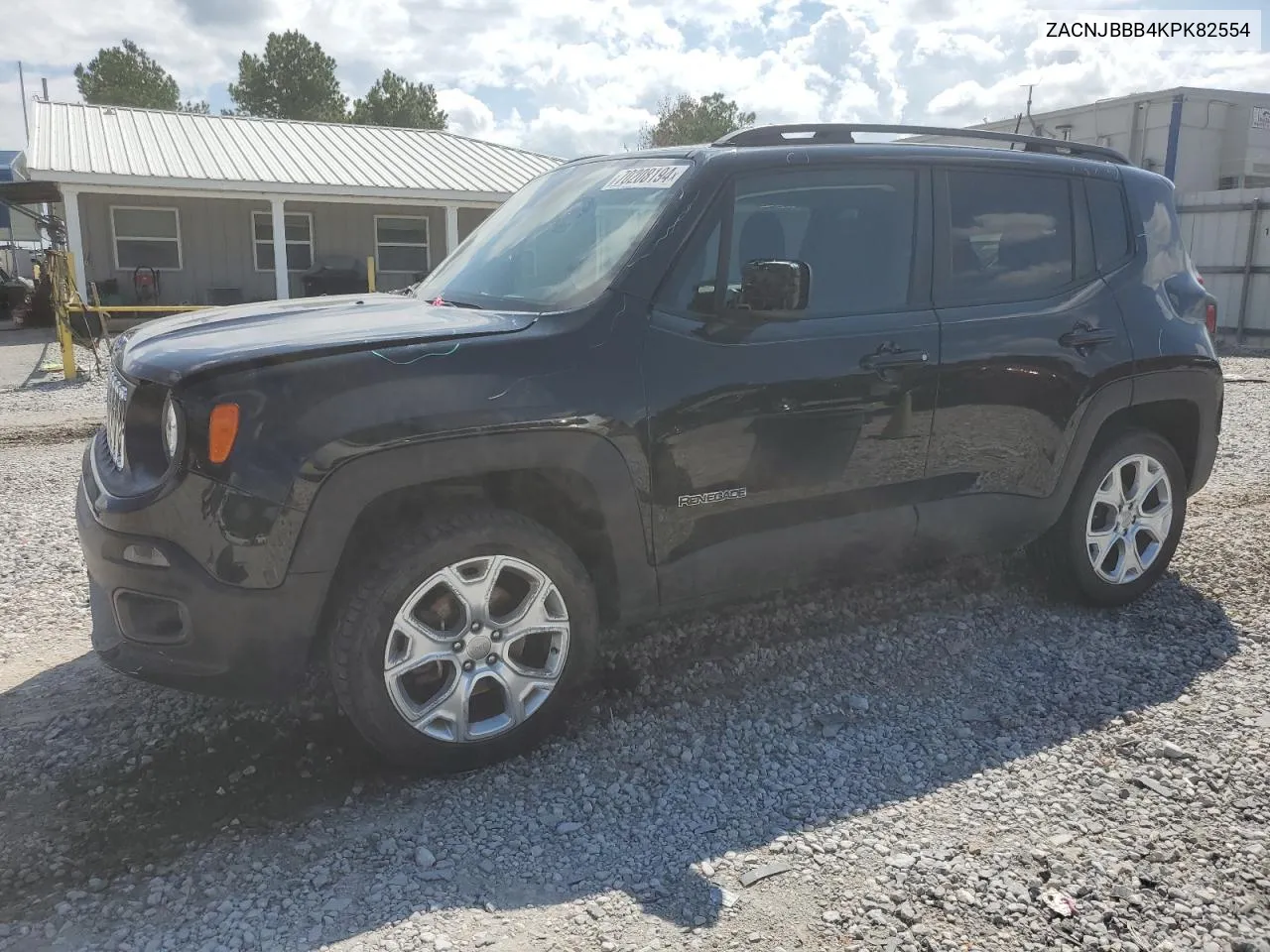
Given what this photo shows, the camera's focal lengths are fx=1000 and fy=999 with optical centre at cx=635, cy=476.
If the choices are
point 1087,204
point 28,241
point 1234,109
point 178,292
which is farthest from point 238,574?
point 28,241

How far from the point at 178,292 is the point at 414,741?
2016 centimetres

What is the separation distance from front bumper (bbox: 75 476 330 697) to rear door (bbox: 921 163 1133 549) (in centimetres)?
239

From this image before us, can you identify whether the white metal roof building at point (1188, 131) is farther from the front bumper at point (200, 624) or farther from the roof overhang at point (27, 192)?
the front bumper at point (200, 624)

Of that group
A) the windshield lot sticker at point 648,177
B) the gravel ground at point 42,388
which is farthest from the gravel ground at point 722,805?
the gravel ground at point 42,388

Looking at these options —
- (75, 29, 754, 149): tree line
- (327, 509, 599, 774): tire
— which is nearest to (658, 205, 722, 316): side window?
(327, 509, 599, 774): tire

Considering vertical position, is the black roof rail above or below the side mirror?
above

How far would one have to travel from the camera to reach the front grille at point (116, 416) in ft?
10.4

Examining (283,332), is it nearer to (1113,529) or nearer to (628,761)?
(628,761)

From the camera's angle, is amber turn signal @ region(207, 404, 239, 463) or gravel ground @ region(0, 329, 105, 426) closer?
amber turn signal @ region(207, 404, 239, 463)

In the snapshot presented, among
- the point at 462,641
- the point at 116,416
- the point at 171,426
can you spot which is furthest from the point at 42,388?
the point at 462,641

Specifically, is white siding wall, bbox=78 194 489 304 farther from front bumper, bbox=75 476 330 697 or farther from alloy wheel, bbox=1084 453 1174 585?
front bumper, bbox=75 476 330 697

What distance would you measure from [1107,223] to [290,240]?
19.7 m

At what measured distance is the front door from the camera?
3.37 m

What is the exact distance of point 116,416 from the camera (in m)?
3.30
